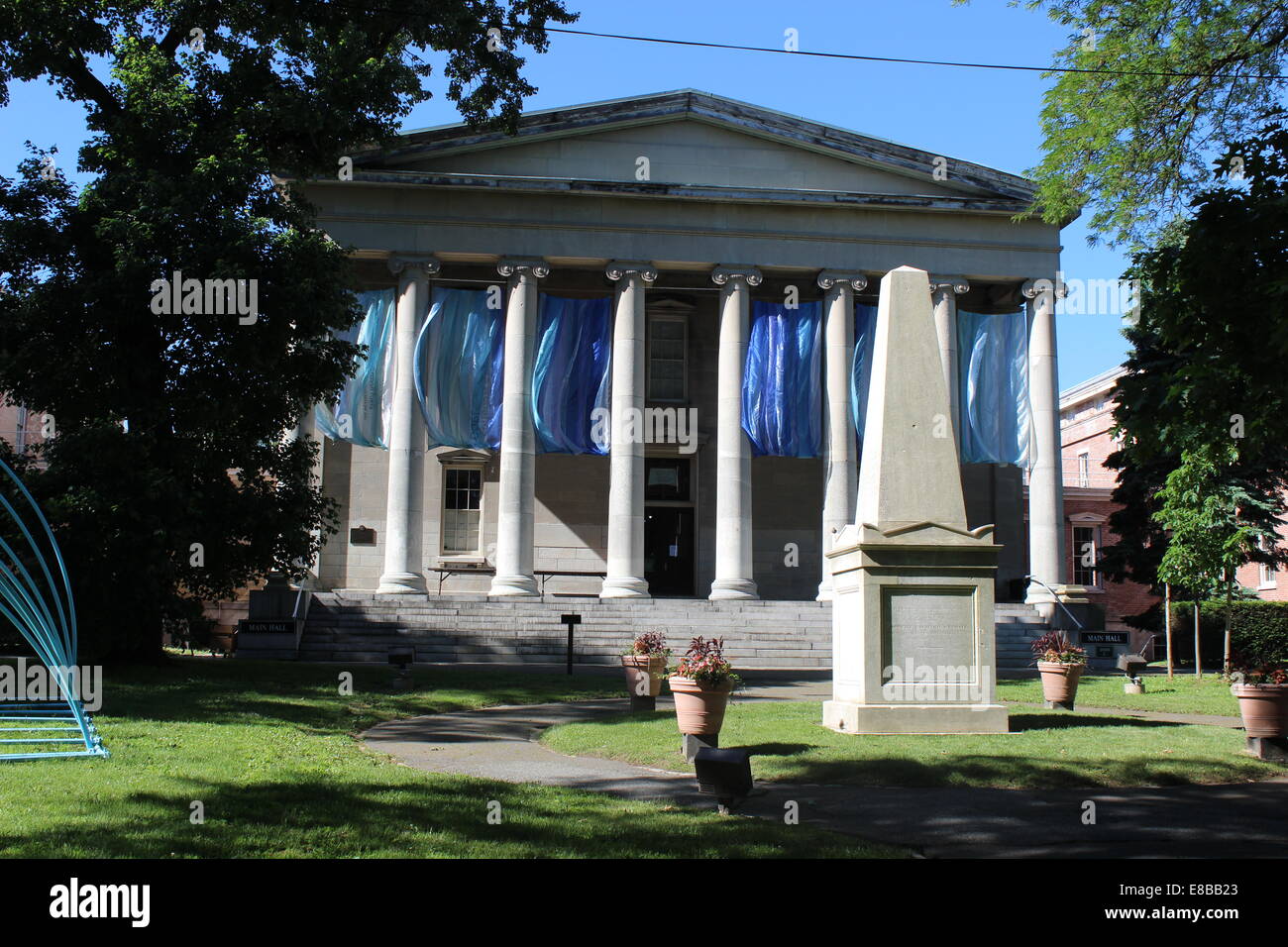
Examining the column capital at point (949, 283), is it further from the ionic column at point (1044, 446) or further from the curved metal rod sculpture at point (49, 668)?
the curved metal rod sculpture at point (49, 668)

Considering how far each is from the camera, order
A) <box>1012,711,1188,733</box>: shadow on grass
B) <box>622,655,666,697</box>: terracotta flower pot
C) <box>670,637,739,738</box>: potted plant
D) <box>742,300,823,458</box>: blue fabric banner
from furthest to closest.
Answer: <box>742,300,823,458</box>: blue fabric banner, <box>622,655,666,697</box>: terracotta flower pot, <box>1012,711,1188,733</box>: shadow on grass, <box>670,637,739,738</box>: potted plant

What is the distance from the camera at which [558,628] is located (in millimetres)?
28047

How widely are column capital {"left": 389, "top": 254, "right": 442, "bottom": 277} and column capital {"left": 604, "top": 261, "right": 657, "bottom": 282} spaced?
5067mm

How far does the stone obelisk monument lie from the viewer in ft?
42.8

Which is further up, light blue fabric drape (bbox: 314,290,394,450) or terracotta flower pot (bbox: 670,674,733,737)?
light blue fabric drape (bbox: 314,290,394,450)

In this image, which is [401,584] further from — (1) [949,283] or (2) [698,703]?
(2) [698,703]

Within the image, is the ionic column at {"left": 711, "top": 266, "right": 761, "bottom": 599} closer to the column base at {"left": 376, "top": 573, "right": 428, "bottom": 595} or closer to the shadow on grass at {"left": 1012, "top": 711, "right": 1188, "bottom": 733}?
the column base at {"left": 376, "top": 573, "right": 428, "bottom": 595}

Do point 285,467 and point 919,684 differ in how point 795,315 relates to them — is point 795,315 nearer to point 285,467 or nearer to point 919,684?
point 285,467

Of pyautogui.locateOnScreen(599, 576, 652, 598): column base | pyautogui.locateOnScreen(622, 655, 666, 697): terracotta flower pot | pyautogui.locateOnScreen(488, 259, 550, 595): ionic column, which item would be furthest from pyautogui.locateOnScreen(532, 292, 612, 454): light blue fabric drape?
pyautogui.locateOnScreen(622, 655, 666, 697): terracotta flower pot

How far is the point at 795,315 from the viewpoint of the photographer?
33031 millimetres

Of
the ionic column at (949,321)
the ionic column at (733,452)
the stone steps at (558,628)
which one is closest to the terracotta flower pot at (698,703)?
the stone steps at (558,628)

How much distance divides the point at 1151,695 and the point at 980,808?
13.4 m

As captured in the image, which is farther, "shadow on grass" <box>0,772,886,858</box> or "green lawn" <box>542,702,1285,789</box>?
"green lawn" <box>542,702,1285,789</box>

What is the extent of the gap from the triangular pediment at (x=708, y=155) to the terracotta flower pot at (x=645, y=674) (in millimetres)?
20051
